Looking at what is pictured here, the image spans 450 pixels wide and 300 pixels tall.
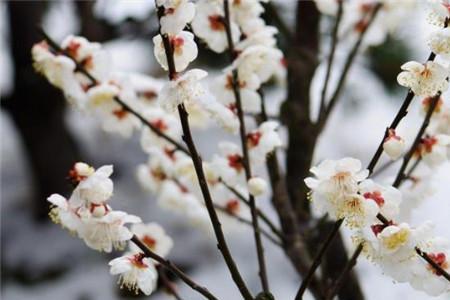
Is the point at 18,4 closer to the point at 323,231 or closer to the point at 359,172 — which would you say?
the point at 323,231

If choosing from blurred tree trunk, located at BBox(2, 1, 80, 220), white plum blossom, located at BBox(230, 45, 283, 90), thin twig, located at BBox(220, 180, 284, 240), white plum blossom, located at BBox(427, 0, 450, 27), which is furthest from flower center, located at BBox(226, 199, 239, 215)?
blurred tree trunk, located at BBox(2, 1, 80, 220)

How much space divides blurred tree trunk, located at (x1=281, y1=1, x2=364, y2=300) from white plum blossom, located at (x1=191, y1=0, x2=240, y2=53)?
0.75 feet

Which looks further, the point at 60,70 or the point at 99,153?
the point at 99,153

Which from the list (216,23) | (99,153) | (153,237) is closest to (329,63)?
(216,23)

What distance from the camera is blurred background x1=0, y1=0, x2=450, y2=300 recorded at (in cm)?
151

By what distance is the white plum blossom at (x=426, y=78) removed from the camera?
0.53m

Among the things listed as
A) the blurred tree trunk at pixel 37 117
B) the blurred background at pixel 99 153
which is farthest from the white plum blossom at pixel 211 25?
the blurred tree trunk at pixel 37 117

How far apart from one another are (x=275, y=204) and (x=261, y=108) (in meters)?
0.15

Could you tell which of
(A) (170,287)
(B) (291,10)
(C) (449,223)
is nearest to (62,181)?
(B) (291,10)

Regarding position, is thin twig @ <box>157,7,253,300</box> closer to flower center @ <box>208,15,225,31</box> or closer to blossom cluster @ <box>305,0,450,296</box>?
blossom cluster @ <box>305,0,450,296</box>

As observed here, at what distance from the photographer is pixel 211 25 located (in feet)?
2.47

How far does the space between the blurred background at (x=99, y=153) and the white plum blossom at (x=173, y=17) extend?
36.2 inches

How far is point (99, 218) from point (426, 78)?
271mm

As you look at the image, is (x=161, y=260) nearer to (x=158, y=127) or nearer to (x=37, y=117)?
(x=158, y=127)
